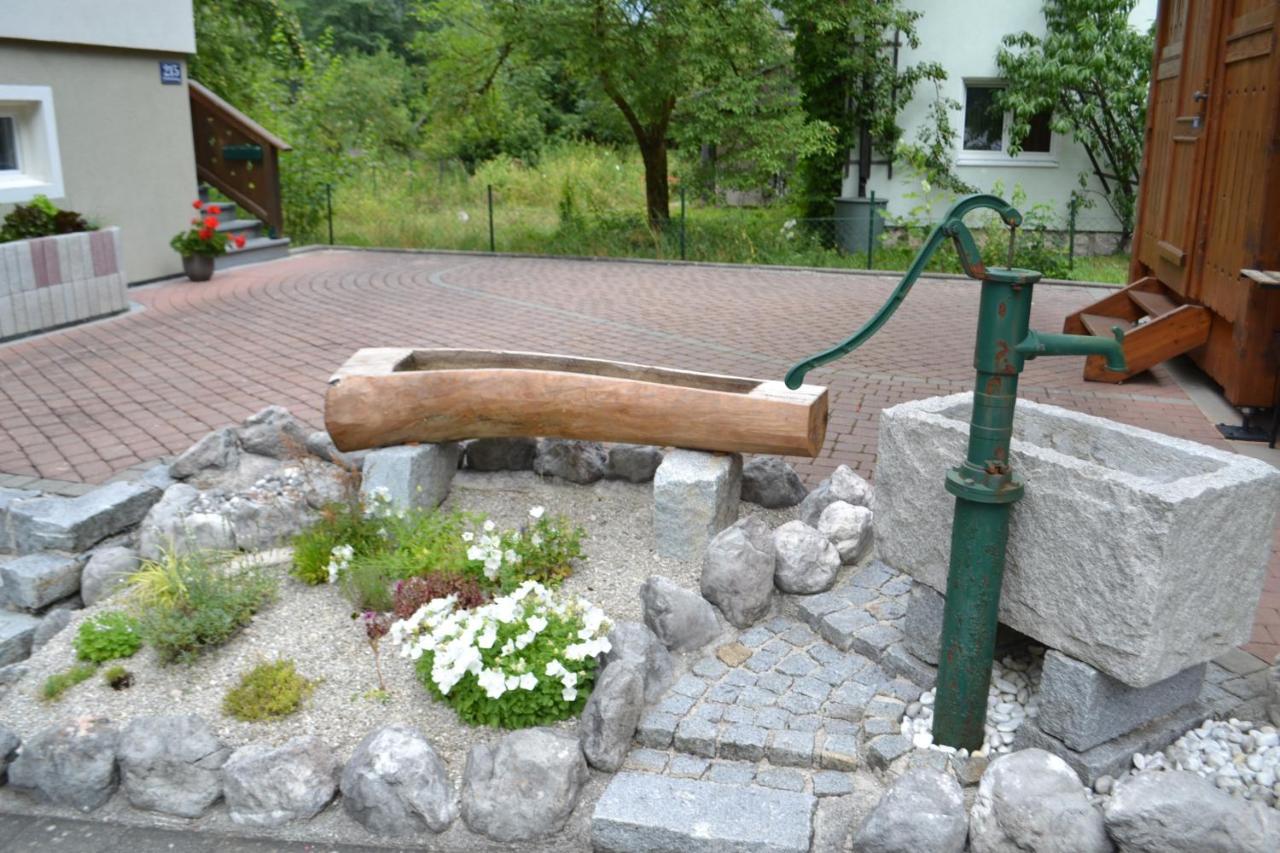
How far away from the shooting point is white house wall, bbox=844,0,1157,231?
16.3 metres

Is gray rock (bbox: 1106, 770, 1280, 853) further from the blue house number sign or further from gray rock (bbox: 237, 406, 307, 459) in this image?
the blue house number sign

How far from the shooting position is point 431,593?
4453 mm

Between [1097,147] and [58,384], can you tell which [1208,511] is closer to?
[58,384]

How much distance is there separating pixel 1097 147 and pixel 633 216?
21.7 ft

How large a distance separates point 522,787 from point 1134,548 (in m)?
1.90

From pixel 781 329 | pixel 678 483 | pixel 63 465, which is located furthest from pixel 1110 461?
pixel 781 329

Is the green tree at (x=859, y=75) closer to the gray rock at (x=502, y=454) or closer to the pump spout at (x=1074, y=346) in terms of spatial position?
the gray rock at (x=502, y=454)

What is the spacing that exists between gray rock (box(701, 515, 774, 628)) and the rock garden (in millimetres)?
10

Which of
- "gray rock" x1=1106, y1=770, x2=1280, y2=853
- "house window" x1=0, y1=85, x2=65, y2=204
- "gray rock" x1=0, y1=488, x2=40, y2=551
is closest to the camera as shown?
"gray rock" x1=1106, y1=770, x2=1280, y2=853

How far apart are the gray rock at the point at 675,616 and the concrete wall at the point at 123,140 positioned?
31.4ft

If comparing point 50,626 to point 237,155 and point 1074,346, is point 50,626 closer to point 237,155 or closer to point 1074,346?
point 1074,346

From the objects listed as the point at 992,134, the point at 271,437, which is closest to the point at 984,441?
the point at 271,437

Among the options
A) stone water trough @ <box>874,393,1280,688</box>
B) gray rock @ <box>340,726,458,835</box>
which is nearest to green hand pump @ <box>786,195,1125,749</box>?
stone water trough @ <box>874,393,1280,688</box>

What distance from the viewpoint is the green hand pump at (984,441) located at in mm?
3373
